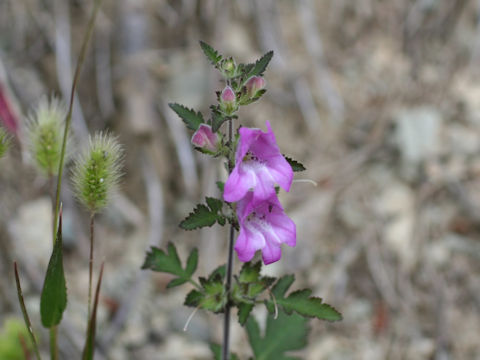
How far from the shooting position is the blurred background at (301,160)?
9.93ft

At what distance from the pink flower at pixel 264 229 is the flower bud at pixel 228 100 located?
213 mm

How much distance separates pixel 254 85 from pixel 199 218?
1.19 ft

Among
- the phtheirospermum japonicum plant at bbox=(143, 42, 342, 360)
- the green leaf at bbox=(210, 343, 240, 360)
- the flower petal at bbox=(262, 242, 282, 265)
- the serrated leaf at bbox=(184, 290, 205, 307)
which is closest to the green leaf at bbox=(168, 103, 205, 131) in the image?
the phtheirospermum japonicum plant at bbox=(143, 42, 342, 360)

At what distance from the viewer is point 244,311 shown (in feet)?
4.44

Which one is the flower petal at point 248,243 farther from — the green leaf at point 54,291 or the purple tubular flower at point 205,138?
Answer: the green leaf at point 54,291

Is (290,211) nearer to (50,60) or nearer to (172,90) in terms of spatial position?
(172,90)

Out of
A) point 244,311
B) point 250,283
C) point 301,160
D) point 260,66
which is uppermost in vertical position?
point 301,160

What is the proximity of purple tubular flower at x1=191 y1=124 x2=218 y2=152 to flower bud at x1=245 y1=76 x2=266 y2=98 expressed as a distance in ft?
0.46

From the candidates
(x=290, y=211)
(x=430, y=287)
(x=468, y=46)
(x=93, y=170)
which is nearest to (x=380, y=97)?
(x=468, y=46)

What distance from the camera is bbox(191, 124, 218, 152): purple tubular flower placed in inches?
49.1

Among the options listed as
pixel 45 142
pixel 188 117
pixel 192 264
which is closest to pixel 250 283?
pixel 192 264

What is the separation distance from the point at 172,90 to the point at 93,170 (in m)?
2.41

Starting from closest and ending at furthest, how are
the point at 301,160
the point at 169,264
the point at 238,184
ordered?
the point at 238,184
the point at 169,264
the point at 301,160

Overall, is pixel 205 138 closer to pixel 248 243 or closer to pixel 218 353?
pixel 248 243
